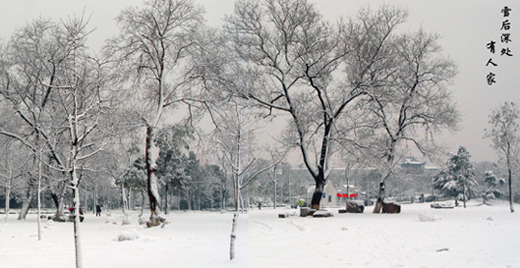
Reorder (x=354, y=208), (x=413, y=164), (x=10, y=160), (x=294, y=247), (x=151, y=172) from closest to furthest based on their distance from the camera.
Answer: (x=294, y=247)
(x=151, y=172)
(x=10, y=160)
(x=354, y=208)
(x=413, y=164)

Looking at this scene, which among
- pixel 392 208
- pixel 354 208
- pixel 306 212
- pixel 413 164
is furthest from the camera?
pixel 413 164

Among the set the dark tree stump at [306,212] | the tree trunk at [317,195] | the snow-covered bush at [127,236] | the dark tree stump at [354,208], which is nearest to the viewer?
the snow-covered bush at [127,236]

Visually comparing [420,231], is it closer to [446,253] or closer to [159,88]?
[446,253]

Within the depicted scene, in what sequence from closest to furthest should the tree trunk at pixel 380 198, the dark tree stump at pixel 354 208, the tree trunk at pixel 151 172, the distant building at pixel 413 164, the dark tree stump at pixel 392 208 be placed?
the tree trunk at pixel 151 172, the dark tree stump at pixel 392 208, the tree trunk at pixel 380 198, the dark tree stump at pixel 354 208, the distant building at pixel 413 164

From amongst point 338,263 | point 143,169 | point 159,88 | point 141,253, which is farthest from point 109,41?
point 143,169

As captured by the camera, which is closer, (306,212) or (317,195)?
(306,212)

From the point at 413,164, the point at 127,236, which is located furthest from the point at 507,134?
the point at 127,236

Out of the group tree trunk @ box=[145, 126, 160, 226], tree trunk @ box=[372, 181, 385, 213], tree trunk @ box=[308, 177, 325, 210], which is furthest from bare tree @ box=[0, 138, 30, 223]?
tree trunk @ box=[372, 181, 385, 213]

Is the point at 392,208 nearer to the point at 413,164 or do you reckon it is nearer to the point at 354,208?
the point at 354,208

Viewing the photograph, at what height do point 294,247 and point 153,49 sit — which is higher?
point 153,49

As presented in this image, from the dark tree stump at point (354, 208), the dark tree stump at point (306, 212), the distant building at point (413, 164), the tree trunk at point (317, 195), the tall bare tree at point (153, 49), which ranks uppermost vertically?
the tall bare tree at point (153, 49)

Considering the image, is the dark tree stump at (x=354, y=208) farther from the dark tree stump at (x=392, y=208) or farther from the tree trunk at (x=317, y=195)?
the tree trunk at (x=317, y=195)

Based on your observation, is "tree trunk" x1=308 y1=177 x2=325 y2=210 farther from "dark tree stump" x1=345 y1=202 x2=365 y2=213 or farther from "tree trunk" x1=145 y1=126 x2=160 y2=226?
"tree trunk" x1=145 y1=126 x2=160 y2=226

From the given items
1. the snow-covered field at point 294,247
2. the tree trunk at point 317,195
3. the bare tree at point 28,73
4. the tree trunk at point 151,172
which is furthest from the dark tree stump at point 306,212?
the bare tree at point 28,73
